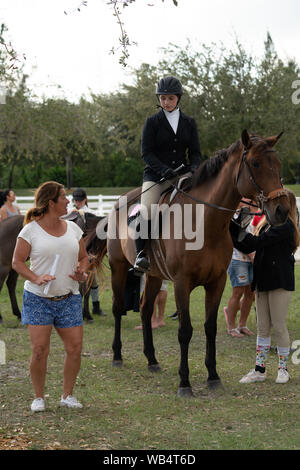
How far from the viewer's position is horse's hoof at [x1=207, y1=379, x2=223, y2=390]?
6.04 m

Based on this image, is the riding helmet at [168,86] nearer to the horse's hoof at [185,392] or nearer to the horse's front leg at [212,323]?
the horse's front leg at [212,323]

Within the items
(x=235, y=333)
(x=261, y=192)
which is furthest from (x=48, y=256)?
(x=235, y=333)

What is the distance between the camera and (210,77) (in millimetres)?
35188

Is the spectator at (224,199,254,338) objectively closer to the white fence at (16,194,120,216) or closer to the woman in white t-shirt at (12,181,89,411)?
the woman in white t-shirt at (12,181,89,411)

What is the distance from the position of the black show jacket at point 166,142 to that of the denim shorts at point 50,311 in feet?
6.88

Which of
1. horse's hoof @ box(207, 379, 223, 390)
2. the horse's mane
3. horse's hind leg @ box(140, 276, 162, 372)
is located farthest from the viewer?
horse's hind leg @ box(140, 276, 162, 372)

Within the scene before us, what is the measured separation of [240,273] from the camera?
328 inches

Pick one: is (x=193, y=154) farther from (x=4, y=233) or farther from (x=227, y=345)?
(x=4, y=233)

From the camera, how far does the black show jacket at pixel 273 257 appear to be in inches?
234

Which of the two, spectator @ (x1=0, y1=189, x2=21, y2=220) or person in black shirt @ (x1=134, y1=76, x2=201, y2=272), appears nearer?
person in black shirt @ (x1=134, y1=76, x2=201, y2=272)

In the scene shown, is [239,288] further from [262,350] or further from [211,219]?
[211,219]

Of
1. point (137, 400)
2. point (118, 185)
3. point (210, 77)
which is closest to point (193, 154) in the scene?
point (137, 400)

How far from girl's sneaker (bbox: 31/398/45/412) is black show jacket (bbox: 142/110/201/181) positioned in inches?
111

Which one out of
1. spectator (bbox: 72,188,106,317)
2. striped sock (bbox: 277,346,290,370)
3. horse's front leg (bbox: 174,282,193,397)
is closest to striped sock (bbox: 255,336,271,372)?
striped sock (bbox: 277,346,290,370)
